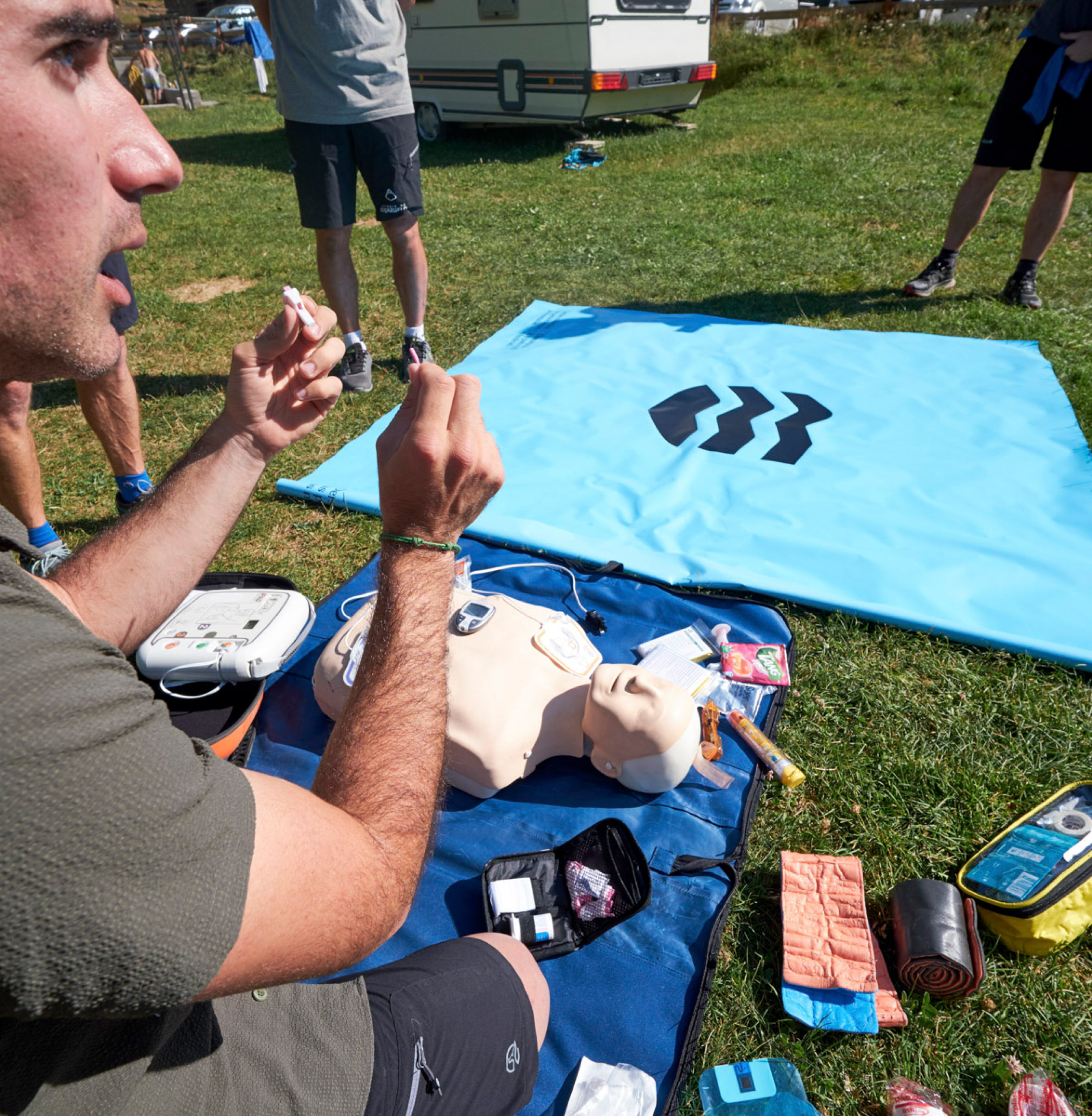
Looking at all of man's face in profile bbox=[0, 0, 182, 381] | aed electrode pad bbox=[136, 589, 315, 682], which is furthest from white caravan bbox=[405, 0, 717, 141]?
man's face in profile bbox=[0, 0, 182, 381]

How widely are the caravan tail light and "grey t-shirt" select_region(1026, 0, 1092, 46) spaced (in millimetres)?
5363

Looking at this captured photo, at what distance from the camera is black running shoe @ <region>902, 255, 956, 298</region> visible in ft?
15.4

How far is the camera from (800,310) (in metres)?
4.70

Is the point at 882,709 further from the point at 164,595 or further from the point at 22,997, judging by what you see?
the point at 22,997

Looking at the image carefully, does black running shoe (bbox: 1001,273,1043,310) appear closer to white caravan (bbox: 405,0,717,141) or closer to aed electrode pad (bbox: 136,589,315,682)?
aed electrode pad (bbox: 136,589,315,682)

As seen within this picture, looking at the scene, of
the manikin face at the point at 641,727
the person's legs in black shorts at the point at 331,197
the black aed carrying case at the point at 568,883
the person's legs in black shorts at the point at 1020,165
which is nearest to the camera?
the black aed carrying case at the point at 568,883

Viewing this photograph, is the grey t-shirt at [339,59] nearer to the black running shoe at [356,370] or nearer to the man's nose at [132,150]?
the black running shoe at [356,370]

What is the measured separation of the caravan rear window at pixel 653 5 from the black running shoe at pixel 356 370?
6.88 meters

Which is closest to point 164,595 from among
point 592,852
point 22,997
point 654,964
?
point 22,997

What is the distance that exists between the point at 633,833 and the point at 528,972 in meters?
0.58

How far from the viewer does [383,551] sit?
1.21 meters

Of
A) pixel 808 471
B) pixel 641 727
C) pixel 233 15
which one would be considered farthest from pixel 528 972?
pixel 233 15

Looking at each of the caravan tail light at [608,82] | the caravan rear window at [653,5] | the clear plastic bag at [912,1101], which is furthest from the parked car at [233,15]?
the clear plastic bag at [912,1101]

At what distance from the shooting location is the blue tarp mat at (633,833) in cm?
159
